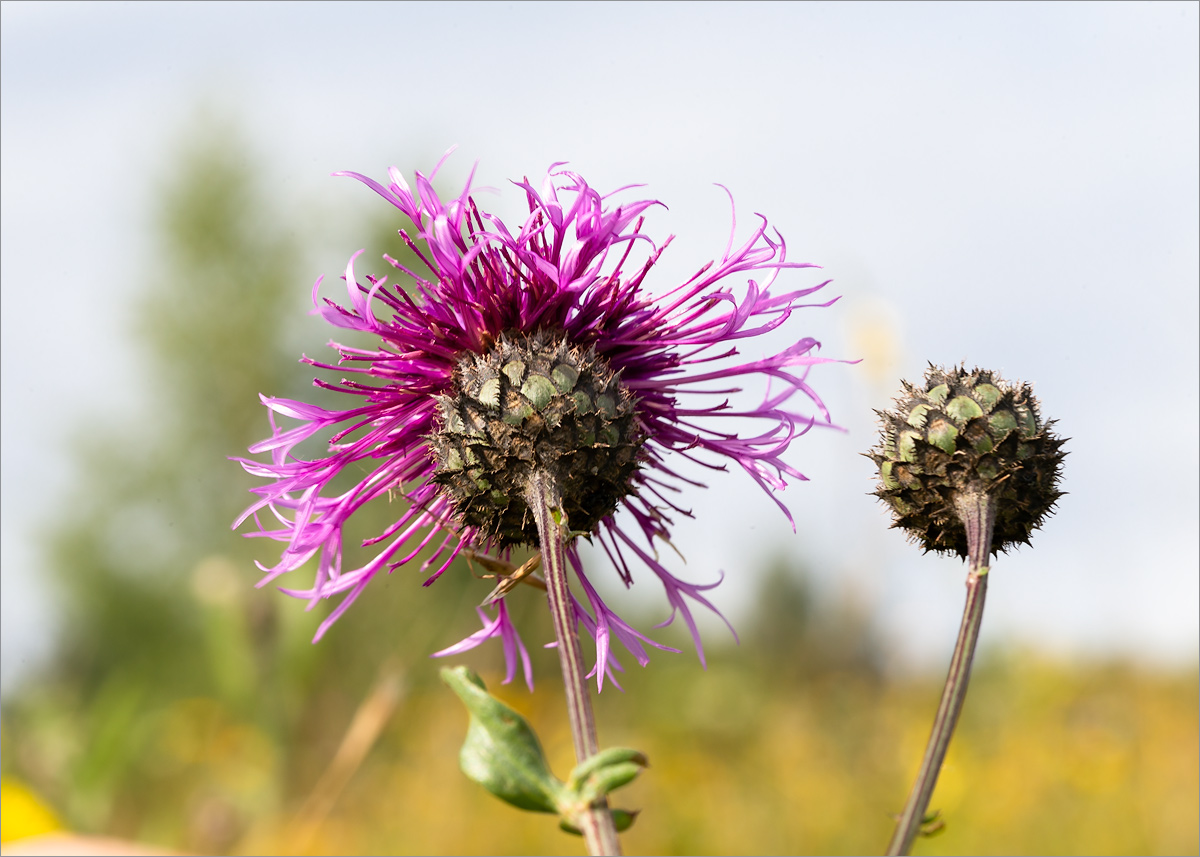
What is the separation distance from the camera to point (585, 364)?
1.78 metres

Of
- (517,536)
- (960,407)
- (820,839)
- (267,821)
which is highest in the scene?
(960,407)

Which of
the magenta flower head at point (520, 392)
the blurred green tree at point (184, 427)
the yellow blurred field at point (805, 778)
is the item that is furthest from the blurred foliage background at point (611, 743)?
the blurred green tree at point (184, 427)

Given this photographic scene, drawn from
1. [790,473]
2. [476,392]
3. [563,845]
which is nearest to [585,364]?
[476,392]

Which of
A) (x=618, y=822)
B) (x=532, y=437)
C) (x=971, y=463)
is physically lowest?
(x=618, y=822)

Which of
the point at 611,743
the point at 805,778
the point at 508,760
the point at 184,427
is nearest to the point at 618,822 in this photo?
the point at 508,760

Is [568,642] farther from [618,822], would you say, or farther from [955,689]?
[955,689]

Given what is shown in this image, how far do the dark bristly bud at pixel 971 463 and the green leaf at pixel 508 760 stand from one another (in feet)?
2.55

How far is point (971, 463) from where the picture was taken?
175cm

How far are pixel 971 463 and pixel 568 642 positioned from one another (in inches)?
30.4

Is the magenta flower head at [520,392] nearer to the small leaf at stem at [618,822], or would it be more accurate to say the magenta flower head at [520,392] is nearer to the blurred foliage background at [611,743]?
the small leaf at stem at [618,822]

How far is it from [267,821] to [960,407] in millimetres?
5250

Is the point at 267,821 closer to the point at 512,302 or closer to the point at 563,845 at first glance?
the point at 563,845

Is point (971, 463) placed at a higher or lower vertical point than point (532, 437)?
higher

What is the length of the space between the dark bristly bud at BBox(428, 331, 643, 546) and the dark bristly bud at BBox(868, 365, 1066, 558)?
0.47 meters
